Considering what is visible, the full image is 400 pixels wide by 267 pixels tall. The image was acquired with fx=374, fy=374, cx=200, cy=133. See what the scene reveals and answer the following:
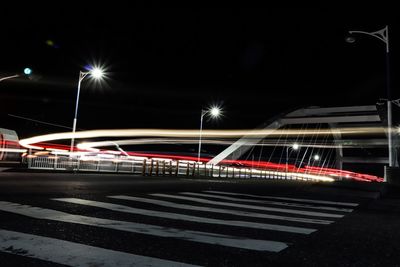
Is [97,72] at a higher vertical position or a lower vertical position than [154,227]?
higher

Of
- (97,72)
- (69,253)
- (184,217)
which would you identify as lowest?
(69,253)

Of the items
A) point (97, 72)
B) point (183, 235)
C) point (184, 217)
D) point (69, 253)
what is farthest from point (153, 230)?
point (97, 72)

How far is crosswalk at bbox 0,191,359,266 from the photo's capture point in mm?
4180

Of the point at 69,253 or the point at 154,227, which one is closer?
the point at 69,253

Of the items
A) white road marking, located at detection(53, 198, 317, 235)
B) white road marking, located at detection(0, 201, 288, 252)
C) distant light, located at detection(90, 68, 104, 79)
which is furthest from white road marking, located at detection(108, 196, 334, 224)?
distant light, located at detection(90, 68, 104, 79)

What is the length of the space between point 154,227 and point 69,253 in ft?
6.26

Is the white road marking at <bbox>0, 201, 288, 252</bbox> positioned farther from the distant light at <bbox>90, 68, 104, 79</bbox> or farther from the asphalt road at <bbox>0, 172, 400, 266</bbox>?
the distant light at <bbox>90, 68, 104, 79</bbox>

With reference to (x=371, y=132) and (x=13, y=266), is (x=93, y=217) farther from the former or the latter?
(x=371, y=132)

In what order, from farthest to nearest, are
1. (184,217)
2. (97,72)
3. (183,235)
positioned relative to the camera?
(97,72), (184,217), (183,235)

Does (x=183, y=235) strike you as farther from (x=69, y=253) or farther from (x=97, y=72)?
(x=97, y=72)

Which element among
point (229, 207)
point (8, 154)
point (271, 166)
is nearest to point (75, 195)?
point (229, 207)

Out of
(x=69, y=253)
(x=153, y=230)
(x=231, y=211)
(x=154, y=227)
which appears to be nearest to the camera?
(x=69, y=253)

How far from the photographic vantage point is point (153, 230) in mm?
5660

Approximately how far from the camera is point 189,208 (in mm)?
8461
